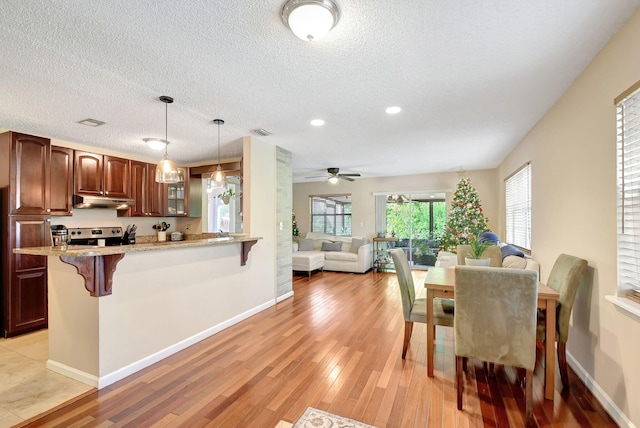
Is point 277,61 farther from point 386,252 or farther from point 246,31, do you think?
point 386,252

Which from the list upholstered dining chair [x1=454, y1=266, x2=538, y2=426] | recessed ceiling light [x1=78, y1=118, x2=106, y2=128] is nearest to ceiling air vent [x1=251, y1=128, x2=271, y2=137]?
recessed ceiling light [x1=78, y1=118, x2=106, y2=128]

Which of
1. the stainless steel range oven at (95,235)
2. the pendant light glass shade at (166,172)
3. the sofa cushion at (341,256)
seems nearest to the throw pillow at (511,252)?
the sofa cushion at (341,256)

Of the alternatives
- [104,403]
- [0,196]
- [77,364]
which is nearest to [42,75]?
[0,196]

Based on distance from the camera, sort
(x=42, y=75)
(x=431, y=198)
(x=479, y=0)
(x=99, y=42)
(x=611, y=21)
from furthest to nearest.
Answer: (x=431, y=198), (x=42, y=75), (x=99, y=42), (x=611, y=21), (x=479, y=0)

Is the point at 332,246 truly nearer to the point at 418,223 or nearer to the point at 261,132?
the point at 418,223

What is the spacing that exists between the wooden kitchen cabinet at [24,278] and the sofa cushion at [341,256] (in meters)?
5.17

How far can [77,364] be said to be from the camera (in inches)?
94.5

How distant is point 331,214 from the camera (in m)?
8.45

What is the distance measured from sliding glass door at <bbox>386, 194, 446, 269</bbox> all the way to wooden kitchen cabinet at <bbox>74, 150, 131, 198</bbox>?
5.98 metres

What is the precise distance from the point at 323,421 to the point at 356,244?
18.0ft

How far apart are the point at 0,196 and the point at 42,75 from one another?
218cm

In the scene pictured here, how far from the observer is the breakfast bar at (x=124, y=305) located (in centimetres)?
229

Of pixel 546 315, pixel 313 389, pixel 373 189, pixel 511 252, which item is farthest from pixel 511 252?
pixel 373 189

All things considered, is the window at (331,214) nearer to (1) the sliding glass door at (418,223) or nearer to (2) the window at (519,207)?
(1) the sliding glass door at (418,223)
